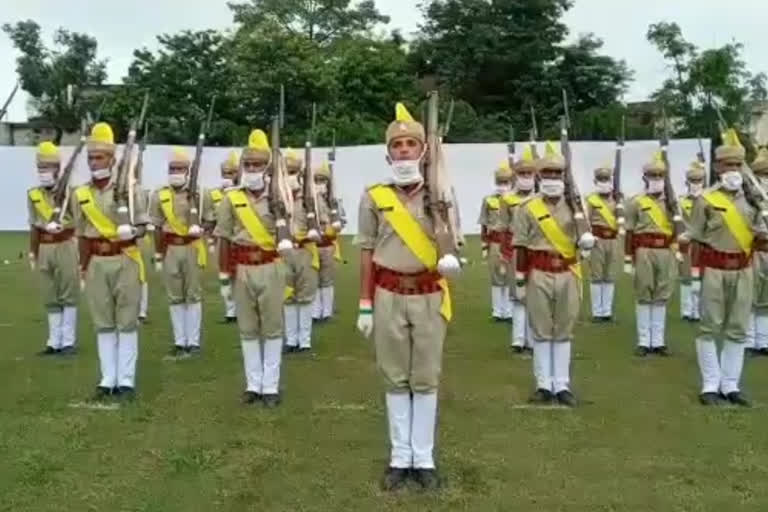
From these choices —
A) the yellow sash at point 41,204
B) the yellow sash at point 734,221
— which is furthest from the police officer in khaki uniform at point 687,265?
the yellow sash at point 41,204

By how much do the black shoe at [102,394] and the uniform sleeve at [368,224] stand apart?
148 inches

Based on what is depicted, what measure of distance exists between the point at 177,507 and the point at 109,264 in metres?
3.52

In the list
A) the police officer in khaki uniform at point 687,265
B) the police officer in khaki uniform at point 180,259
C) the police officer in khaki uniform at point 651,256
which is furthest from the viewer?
the police officer in khaki uniform at point 687,265

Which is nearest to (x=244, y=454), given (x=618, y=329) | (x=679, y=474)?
(x=679, y=474)

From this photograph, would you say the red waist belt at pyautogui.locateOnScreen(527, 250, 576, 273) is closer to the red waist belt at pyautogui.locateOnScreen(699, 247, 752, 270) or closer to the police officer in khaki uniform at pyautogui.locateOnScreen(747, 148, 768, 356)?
the red waist belt at pyautogui.locateOnScreen(699, 247, 752, 270)

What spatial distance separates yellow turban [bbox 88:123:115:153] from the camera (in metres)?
10.4

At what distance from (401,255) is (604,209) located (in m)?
9.15

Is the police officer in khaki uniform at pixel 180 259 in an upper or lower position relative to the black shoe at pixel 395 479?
upper

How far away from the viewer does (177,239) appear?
13.6 metres

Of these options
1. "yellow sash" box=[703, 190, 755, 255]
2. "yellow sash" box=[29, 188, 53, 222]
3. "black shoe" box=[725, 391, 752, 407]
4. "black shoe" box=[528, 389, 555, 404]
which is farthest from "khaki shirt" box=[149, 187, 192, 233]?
"black shoe" box=[725, 391, 752, 407]

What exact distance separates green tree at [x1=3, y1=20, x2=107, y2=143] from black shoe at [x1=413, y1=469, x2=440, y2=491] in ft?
127

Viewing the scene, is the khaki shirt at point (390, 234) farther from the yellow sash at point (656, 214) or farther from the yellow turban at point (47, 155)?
the yellow sash at point (656, 214)

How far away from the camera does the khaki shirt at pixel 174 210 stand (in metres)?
13.6

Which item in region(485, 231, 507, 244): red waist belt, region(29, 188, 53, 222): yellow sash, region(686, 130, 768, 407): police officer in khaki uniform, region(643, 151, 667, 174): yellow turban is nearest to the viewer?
region(686, 130, 768, 407): police officer in khaki uniform
